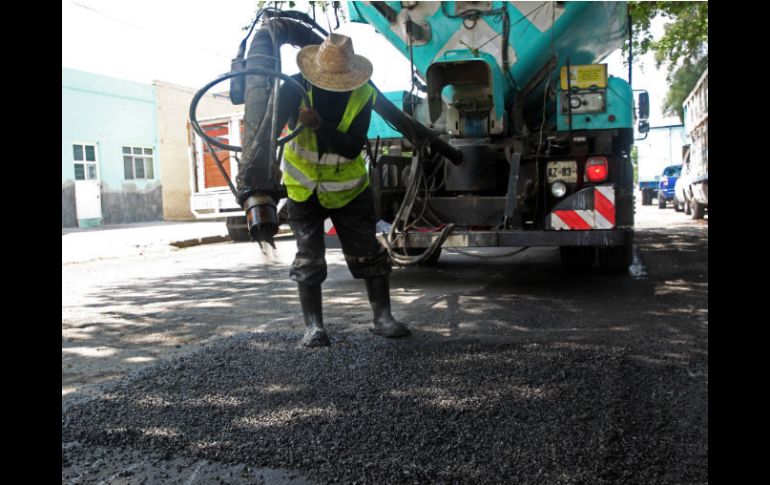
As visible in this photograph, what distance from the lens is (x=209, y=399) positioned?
9.36ft

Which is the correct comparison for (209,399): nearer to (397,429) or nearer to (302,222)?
(397,429)

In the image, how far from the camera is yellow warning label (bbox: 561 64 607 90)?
567 cm

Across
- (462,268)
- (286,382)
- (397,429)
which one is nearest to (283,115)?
(286,382)

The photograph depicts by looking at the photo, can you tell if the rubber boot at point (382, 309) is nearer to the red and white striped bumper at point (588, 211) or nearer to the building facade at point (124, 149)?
the red and white striped bumper at point (588, 211)

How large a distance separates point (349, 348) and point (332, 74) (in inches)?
62.1

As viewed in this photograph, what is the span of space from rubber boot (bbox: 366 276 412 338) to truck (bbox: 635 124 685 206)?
22.4m

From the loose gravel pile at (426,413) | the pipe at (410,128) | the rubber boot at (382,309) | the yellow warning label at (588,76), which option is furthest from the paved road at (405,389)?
the yellow warning label at (588,76)

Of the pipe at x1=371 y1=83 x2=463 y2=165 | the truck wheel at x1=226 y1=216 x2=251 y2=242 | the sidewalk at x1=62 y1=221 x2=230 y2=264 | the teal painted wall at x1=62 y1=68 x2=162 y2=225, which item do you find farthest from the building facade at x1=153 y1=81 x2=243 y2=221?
the pipe at x1=371 y1=83 x2=463 y2=165

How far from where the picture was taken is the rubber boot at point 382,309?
13.0 feet

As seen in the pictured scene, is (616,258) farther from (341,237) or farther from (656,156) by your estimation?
(656,156)

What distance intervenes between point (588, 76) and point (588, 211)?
50.5 inches

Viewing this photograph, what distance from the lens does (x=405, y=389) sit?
2.89 meters

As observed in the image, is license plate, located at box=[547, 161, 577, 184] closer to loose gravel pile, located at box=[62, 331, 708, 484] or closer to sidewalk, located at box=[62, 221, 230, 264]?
loose gravel pile, located at box=[62, 331, 708, 484]

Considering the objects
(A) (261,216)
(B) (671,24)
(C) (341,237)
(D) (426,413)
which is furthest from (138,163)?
(D) (426,413)
